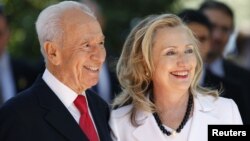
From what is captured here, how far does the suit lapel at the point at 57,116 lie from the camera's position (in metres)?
4.93

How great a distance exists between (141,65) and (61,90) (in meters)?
0.82

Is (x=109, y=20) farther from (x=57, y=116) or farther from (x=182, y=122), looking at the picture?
(x=57, y=116)

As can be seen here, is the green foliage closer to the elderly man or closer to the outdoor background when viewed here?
the outdoor background

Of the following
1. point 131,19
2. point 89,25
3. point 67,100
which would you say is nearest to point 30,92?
point 67,100

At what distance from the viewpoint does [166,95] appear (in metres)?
5.62

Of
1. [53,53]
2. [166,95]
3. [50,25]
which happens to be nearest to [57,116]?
[53,53]

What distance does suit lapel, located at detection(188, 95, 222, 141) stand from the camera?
5469mm

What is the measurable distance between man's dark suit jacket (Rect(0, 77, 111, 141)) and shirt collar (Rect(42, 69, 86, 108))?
4 centimetres

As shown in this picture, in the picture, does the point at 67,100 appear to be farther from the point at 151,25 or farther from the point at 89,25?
the point at 151,25

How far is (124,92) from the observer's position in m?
5.80

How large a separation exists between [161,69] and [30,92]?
101 cm

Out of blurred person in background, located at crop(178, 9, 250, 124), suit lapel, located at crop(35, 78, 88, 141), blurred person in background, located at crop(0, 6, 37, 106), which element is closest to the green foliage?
blurred person in background, located at crop(0, 6, 37, 106)

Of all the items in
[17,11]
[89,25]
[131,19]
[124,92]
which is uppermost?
[89,25]

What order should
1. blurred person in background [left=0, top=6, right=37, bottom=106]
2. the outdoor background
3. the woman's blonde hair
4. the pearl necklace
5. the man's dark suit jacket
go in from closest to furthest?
the man's dark suit jacket < the pearl necklace < the woman's blonde hair < blurred person in background [left=0, top=6, right=37, bottom=106] < the outdoor background
